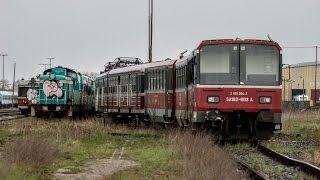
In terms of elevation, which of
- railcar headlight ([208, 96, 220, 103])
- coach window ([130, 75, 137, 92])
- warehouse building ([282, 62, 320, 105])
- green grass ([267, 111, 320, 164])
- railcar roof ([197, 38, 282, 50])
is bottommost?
green grass ([267, 111, 320, 164])

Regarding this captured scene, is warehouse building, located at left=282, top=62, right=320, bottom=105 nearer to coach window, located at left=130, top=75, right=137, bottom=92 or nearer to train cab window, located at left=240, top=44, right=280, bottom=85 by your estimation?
coach window, located at left=130, top=75, right=137, bottom=92

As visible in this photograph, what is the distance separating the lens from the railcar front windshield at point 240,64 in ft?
58.9

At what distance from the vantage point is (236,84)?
17.9 m

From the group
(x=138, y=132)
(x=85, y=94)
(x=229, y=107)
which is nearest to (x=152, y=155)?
(x=229, y=107)

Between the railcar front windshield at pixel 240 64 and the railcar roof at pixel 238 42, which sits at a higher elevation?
the railcar roof at pixel 238 42

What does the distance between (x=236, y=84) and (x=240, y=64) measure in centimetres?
64

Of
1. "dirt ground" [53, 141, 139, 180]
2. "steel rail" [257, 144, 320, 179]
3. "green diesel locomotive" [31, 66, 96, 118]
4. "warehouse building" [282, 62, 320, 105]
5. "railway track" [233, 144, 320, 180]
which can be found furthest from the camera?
"warehouse building" [282, 62, 320, 105]

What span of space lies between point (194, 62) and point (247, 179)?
283 inches

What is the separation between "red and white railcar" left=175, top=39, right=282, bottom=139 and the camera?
702 inches

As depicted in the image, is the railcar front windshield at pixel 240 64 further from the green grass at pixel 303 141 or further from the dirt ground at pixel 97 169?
the dirt ground at pixel 97 169

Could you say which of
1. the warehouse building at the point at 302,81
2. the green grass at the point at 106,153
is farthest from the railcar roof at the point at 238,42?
the warehouse building at the point at 302,81

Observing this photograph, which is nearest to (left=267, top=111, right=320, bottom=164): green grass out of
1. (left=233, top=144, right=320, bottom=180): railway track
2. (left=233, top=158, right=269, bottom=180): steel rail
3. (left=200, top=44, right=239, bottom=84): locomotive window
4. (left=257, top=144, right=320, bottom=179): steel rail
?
(left=257, top=144, right=320, bottom=179): steel rail

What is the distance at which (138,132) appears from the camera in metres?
23.6

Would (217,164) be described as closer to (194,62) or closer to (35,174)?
(35,174)
